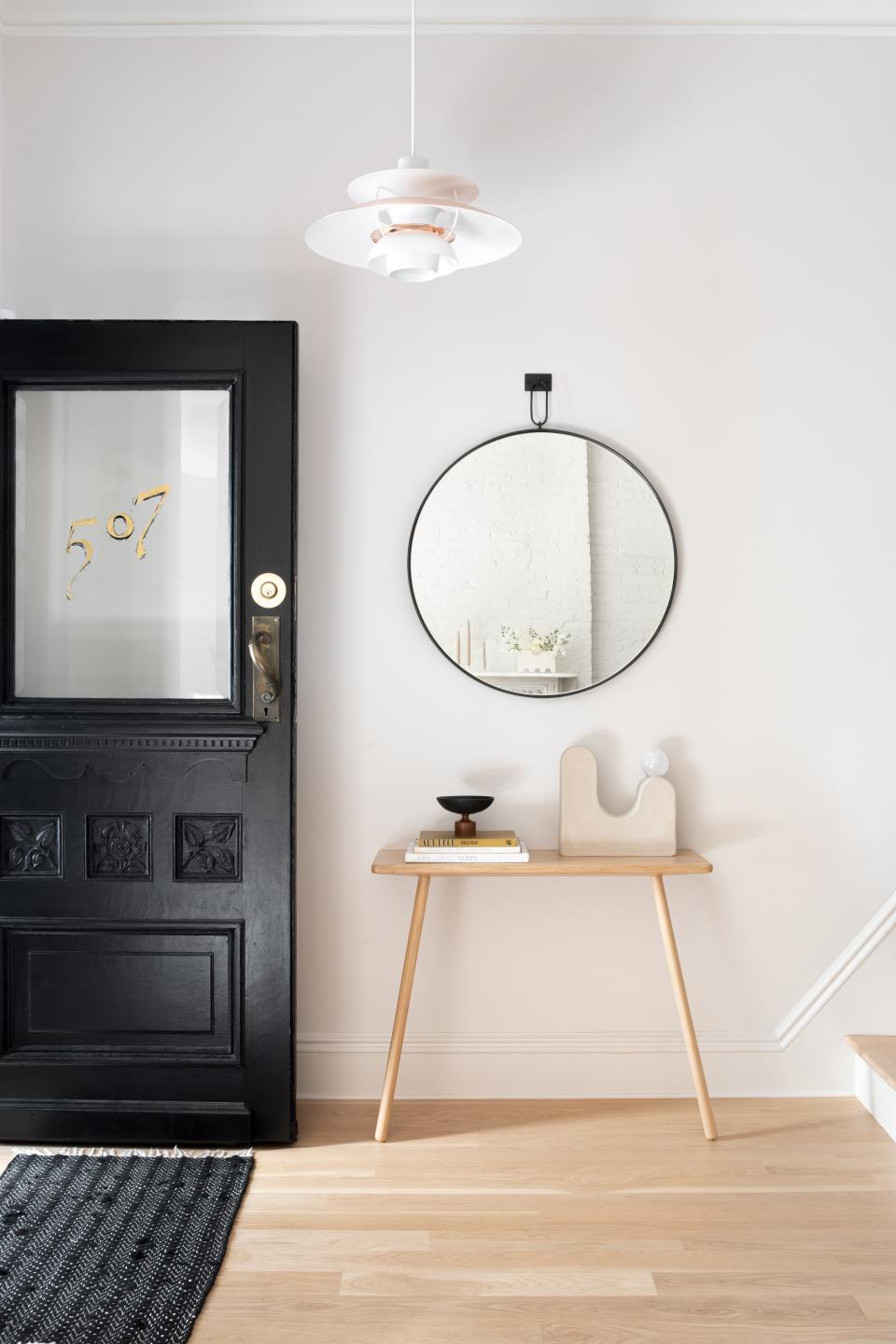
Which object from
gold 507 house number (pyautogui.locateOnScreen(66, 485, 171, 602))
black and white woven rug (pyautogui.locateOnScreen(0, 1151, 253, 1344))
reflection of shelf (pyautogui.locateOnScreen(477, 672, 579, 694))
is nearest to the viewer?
black and white woven rug (pyautogui.locateOnScreen(0, 1151, 253, 1344))

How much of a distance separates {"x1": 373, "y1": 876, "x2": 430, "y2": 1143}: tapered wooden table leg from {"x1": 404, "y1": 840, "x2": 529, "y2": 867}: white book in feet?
0.25

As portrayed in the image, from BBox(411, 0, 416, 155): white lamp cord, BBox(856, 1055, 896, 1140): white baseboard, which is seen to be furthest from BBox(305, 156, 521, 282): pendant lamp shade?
BBox(856, 1055, 896, 1140): white baseboard

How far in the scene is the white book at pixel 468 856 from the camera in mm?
2520

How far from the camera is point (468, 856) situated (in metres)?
2.53

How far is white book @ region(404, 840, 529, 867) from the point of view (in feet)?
8.27

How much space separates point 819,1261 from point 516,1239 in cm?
60

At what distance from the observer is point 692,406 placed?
2.82 metres

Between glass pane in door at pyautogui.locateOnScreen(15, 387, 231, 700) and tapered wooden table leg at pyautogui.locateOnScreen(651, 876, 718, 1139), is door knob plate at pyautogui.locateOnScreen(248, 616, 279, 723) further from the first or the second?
tapered wooden table leg at pyautogui.locateOnScreen(651, 876, 718, 1139)

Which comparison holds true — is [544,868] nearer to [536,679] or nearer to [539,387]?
[536,679]

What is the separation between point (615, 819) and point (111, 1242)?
1.51 metres

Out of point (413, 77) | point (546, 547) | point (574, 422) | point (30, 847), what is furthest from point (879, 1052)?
point (413, 77)

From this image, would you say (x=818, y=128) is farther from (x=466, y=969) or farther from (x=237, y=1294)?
(x=237, y=1294)

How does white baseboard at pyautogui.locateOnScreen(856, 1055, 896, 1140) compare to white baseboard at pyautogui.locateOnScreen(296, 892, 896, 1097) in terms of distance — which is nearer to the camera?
white baseboard at pyautogui.locateOnScreen(856, 1055, 896, 1140)

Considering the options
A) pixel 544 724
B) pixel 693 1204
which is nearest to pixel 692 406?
pixel 544 724
